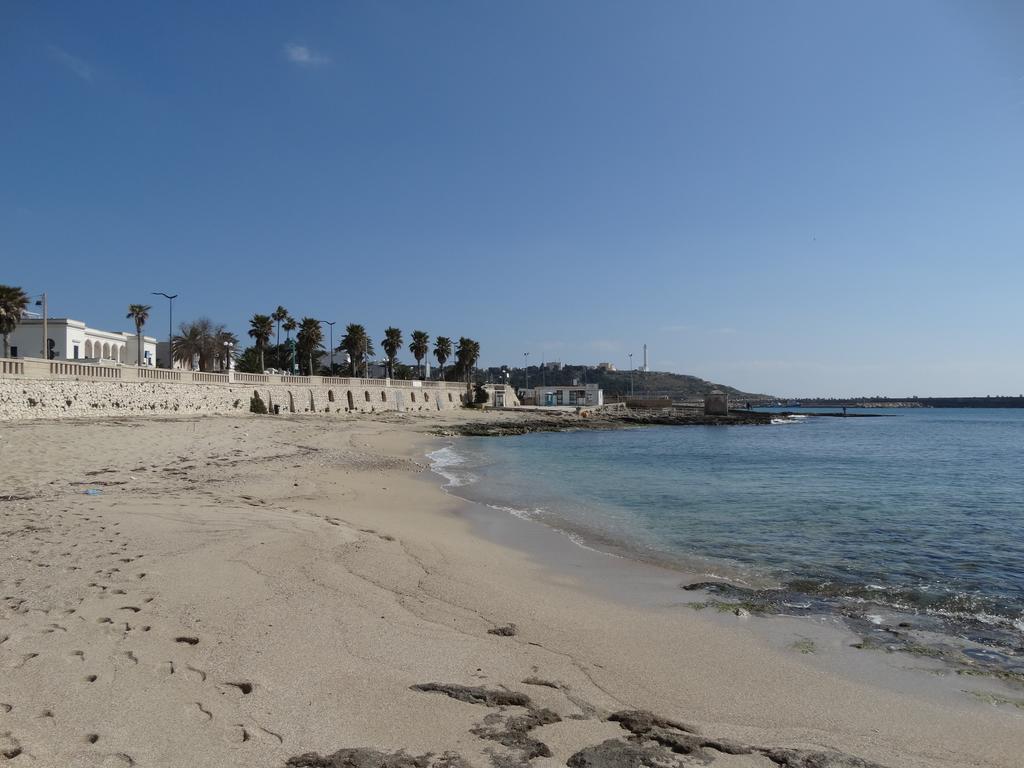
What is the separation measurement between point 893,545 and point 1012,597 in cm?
348

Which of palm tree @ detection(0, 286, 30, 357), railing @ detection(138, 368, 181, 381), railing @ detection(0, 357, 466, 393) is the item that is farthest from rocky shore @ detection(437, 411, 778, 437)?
palm tree @ detection(0, 286, 30, 357)

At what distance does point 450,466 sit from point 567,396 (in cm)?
9569

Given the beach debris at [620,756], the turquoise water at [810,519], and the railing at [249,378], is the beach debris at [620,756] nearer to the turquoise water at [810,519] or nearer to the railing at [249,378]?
the turquoise water at [810,519]

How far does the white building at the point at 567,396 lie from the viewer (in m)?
118

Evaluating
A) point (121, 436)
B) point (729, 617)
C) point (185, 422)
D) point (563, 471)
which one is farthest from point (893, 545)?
point (185, 422)

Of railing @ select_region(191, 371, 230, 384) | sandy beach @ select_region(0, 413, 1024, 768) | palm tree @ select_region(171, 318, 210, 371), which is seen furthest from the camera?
palm tree @ select_region(171, 318, 210, 371)

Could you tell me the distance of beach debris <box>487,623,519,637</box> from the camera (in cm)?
623

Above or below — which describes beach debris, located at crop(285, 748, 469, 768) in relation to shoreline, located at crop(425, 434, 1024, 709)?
above

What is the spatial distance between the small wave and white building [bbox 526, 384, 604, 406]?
82998 millimetres

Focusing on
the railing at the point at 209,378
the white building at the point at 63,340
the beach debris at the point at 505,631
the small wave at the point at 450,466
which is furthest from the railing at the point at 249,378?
the beach debris at the point at 505,631

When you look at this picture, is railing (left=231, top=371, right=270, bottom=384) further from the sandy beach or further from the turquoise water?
the sandy beach

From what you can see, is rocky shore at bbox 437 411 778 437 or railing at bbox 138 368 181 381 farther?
rocky shore at bbox 437 411 778 437

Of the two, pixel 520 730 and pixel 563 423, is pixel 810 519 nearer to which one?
pixel 520 730

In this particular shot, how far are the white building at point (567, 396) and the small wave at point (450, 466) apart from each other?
83.0 m
